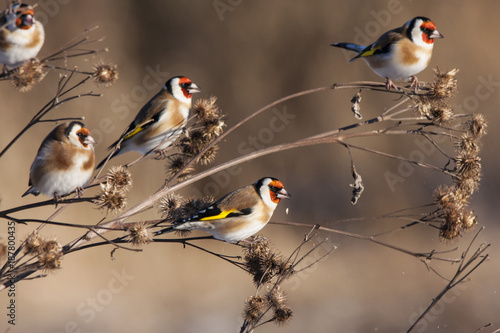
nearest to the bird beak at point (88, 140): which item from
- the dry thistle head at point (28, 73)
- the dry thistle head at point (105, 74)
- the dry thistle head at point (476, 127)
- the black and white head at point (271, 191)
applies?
the dry thistle head at point (105, 74)

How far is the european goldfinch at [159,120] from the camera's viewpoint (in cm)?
331

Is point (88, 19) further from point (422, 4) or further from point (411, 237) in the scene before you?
point (411, 237)

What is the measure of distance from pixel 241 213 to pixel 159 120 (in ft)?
2.63

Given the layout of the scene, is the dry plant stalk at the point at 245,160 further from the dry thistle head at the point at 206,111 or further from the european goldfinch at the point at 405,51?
the european goldfinch at the point at 405,51

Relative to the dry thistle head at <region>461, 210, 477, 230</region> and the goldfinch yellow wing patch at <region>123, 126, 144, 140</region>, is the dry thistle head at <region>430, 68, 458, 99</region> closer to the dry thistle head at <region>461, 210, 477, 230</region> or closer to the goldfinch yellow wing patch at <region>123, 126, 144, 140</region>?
the dry thistle head at <region>461, 210, 477, 230</region>

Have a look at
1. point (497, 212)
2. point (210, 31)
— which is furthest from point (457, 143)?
point (497, 212)

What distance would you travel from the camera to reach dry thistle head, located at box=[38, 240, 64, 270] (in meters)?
1.84

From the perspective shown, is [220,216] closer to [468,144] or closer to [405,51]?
[468,144]

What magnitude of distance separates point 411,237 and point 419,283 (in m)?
0.65

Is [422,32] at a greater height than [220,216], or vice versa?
[422,32]

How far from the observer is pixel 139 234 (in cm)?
207

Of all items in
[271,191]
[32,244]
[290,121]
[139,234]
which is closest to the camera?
[32,244]

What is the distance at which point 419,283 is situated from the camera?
7.87m

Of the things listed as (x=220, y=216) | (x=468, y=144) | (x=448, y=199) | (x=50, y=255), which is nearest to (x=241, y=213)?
(x=220, y=216)
